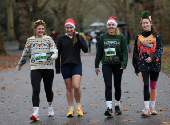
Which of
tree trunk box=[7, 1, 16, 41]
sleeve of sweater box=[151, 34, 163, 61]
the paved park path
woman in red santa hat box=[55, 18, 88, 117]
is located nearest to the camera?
the paved park path

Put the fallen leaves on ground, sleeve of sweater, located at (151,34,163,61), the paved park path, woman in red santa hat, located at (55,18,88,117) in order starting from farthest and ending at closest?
the fallen leaves on ground, woman in red santa hat, located at (55,18,88,117), sleeve of sweater, located at (151,34,163,61), the paved park path

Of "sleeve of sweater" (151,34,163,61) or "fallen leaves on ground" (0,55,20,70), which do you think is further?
"fallen leaves on ground" (0,55,20,70)

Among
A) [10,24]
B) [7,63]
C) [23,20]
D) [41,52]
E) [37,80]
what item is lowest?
[7,63]

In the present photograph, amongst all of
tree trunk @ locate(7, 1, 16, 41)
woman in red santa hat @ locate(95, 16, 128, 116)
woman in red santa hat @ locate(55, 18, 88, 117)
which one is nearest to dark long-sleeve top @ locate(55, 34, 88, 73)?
Answer: woman in red santa hat @ locate(55, 18, 88, 117)

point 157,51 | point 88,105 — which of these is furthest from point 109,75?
point 88,105

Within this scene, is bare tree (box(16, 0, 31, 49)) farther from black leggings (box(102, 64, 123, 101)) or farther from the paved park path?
black leggings (box(102, 64, 123, 101))

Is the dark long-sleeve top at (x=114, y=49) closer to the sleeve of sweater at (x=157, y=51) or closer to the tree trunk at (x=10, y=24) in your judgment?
the sleeve of sweater at (x=157, y=51)

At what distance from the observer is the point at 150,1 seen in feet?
86.4

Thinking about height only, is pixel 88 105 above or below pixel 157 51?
below

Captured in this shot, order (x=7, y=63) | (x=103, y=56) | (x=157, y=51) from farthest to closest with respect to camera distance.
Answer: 1. (x=7, y=63)
2. (x=103, y=56)
3. (x=157, y=51)

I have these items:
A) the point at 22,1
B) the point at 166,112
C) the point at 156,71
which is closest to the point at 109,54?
the point at 156,71

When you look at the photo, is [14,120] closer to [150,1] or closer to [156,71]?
[156,71]

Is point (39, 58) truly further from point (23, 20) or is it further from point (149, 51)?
point (23, 20)

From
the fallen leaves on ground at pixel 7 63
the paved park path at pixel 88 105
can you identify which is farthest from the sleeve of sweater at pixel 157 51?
the fallen leaves on ground at pixel 7 63
